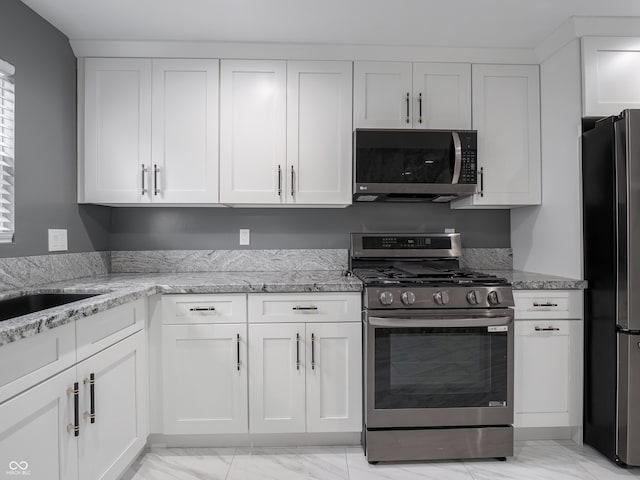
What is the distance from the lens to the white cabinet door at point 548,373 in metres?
2.28

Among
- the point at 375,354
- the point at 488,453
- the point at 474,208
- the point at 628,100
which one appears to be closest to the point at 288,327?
Result: the point at 375,354

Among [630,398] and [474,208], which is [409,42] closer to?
[474,208]

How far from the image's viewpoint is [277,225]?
2906 mm

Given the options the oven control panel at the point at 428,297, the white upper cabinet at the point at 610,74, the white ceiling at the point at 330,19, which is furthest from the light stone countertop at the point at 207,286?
the white ceiling at the point at 330,19

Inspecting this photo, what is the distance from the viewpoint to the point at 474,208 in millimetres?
2904

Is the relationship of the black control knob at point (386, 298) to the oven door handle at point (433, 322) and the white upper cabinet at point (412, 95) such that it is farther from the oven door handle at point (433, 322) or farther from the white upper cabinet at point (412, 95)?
the white upper cabinet at point (412, 95)

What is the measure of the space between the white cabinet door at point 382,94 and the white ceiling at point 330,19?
151mm

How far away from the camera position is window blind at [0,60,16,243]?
1938 millimetres

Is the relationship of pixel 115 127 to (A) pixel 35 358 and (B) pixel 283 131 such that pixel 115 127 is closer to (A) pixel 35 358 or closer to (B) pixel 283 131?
(B) pixel 283 131

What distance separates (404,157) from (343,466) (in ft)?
5.72

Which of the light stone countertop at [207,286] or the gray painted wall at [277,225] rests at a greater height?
the gray painted wall at [277,225]

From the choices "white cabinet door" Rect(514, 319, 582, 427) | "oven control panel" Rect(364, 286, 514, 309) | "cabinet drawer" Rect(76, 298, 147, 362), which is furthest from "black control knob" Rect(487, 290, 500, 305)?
"cabinet drawer" Rect(76, 298, 147, 362)

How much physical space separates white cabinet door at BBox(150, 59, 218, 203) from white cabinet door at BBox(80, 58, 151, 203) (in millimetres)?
67

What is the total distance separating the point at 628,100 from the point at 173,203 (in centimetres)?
270
